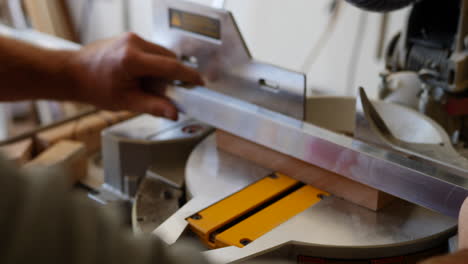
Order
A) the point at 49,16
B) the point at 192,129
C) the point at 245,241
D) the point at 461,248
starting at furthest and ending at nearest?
the point at 49,16
the point at 192,129
the point at 245,241
the point at 461,248

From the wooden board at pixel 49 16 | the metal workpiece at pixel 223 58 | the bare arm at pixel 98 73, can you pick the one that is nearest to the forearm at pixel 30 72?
the bare arm at pixel 98 73

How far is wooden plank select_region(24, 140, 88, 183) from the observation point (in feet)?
3.54

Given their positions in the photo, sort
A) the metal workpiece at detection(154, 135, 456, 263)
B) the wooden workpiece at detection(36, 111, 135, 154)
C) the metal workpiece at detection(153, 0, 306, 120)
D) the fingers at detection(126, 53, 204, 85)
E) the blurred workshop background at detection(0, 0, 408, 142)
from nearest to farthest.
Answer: the metal workpiece at detection(154, 135, 456, 263) → the metal workpiece at detection(153, 0, 306, 120) → the fingers at detection(126, 53, 204, 85) → the wooden workpiece at detection(36, 111, 135, 154) → the blurred workshop background at detection(0, 0, 408, 142)

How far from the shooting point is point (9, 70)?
1056 mm

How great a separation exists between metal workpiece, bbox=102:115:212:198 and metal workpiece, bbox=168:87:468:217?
78 millimetres

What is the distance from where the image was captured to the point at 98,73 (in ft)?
3.31

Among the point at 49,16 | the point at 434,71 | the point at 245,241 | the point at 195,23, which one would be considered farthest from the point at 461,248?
the point at 49,16

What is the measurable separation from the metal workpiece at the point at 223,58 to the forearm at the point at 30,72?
22 cm

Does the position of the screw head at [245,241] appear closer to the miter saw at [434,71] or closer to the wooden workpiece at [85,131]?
the miter saw at [434,71]

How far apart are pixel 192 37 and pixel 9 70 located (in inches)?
15.5

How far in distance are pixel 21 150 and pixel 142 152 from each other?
314mm

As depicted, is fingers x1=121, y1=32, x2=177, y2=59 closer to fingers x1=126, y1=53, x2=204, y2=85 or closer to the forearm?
fingers x1=126, y1=53, x2=204, y2=85

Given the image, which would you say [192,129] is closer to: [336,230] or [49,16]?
[336,230]

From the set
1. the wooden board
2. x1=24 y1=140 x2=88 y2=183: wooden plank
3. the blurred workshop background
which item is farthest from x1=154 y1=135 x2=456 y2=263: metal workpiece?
the wooden board
